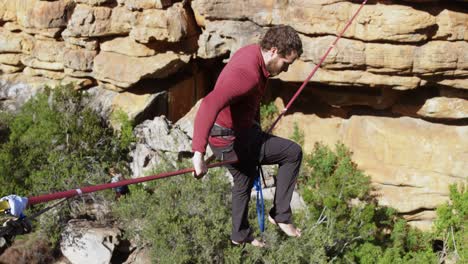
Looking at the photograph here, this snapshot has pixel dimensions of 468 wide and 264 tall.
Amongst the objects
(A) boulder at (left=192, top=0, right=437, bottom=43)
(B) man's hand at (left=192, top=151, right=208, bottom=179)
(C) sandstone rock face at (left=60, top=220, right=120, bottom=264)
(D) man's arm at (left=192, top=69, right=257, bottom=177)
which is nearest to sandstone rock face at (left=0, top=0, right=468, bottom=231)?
(A) boulder at (left=192, top=0, right=437, bottom=43)

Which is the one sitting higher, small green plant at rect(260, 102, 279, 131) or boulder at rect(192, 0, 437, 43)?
boulder at rect(192, 0, 437, 43)

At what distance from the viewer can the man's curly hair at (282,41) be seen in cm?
364

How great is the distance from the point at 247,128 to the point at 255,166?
32 centimetres

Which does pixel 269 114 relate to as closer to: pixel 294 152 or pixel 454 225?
pixel 454 225

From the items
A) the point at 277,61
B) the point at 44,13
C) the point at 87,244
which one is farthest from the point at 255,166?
the point at 44,13

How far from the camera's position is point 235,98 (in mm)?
3465

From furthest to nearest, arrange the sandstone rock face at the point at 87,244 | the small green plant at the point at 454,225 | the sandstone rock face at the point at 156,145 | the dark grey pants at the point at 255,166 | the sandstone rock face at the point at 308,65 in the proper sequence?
the sandstone rock face at the point at 156,145
the small green plant at the point at 454,225
the sandstone rock face at the point at 87,244
the sandstone rock face at the point at 308,65
the dark grey pants at the point at 255,166

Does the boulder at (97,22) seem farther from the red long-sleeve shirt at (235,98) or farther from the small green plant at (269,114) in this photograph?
the red long-sleeve shirt at (235,98)

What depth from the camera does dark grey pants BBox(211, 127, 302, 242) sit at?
404cm

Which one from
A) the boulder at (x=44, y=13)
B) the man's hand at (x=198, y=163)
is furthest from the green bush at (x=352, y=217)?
the man's hand at (x=198, y=163)

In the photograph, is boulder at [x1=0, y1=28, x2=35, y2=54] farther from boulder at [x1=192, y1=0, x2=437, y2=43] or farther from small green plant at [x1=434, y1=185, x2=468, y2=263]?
small green plant at [x1=434, y1=185, x2=468, y2=263]

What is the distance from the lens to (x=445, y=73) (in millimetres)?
8711

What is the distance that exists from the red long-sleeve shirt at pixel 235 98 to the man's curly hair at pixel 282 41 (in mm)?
80

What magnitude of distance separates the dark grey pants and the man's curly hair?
25.8 inches
